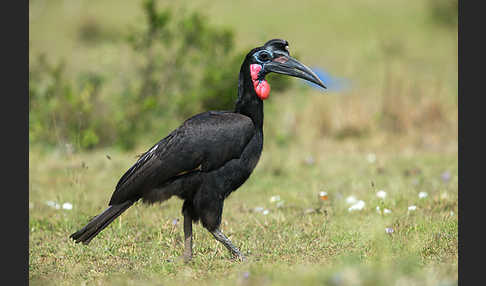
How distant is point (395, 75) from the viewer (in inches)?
431

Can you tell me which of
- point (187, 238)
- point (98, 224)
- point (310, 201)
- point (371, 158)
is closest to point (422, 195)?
point (310, 201)

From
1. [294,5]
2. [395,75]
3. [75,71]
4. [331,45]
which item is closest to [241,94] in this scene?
[395,75]

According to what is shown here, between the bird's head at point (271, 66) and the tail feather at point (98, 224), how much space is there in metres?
1.52

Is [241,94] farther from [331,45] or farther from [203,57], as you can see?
[331,45]

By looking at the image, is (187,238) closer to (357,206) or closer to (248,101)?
(248,101)

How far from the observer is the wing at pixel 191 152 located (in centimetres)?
517

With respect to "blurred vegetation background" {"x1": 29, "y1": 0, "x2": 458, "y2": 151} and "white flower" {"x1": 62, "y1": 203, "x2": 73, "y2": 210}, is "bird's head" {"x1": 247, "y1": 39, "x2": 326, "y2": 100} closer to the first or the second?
"white flower" {"x1": 62, "y1": 203, "x2": 73, "y2": 210}

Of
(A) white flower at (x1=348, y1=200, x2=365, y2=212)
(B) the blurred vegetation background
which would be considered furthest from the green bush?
(A) white flower at (x1=348, y1=200, x2=365, y2=212)

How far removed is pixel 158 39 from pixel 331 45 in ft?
29.8

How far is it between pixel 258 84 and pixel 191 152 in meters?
0.91

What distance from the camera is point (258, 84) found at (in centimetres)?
560

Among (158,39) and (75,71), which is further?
(75,71)

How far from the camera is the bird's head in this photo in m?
5.62

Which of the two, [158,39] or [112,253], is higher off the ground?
[158,39]
